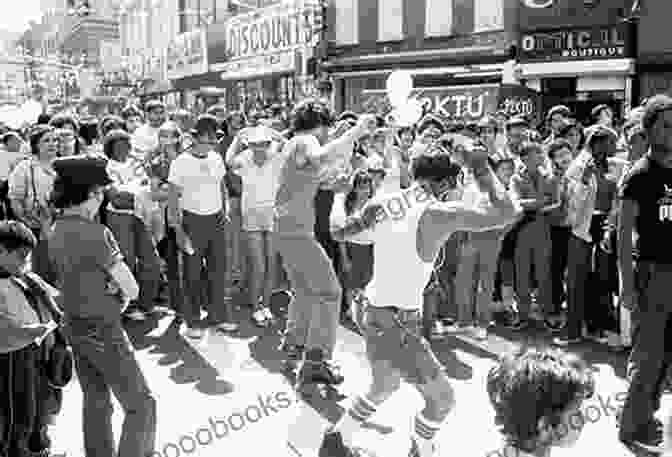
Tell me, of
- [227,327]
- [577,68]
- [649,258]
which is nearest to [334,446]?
[649,258]

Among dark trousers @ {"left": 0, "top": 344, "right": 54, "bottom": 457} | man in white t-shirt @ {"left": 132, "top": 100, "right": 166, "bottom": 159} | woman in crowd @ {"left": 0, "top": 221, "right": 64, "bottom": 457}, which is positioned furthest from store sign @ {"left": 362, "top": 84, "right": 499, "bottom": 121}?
dark trousers @ {"left": 0, "top": 344, "right": 54, "bottom": 457}

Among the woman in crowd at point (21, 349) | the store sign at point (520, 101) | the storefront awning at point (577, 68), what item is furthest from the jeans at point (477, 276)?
the store sign at point (520, 101)

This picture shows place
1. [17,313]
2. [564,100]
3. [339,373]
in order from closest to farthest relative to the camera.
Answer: [17,313] → [339,373] → [564,100]

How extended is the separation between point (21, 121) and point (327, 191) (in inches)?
198

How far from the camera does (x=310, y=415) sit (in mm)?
4801

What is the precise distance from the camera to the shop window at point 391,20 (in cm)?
1762

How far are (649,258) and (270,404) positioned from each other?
2582 mm

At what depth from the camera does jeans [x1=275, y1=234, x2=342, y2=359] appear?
16.8ft

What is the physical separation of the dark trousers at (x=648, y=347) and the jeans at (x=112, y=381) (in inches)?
104

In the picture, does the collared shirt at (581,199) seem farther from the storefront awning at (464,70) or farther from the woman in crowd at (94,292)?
the storefront awning at (464,70)

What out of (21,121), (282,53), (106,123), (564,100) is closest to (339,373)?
(106,123)

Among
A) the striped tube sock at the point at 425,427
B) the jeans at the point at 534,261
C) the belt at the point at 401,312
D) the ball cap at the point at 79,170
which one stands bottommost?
the striped tube sock at the point at 425,427

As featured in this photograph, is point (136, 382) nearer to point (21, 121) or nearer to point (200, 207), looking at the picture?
point (200, 207)

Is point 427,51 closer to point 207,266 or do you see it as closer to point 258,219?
point 258,219
